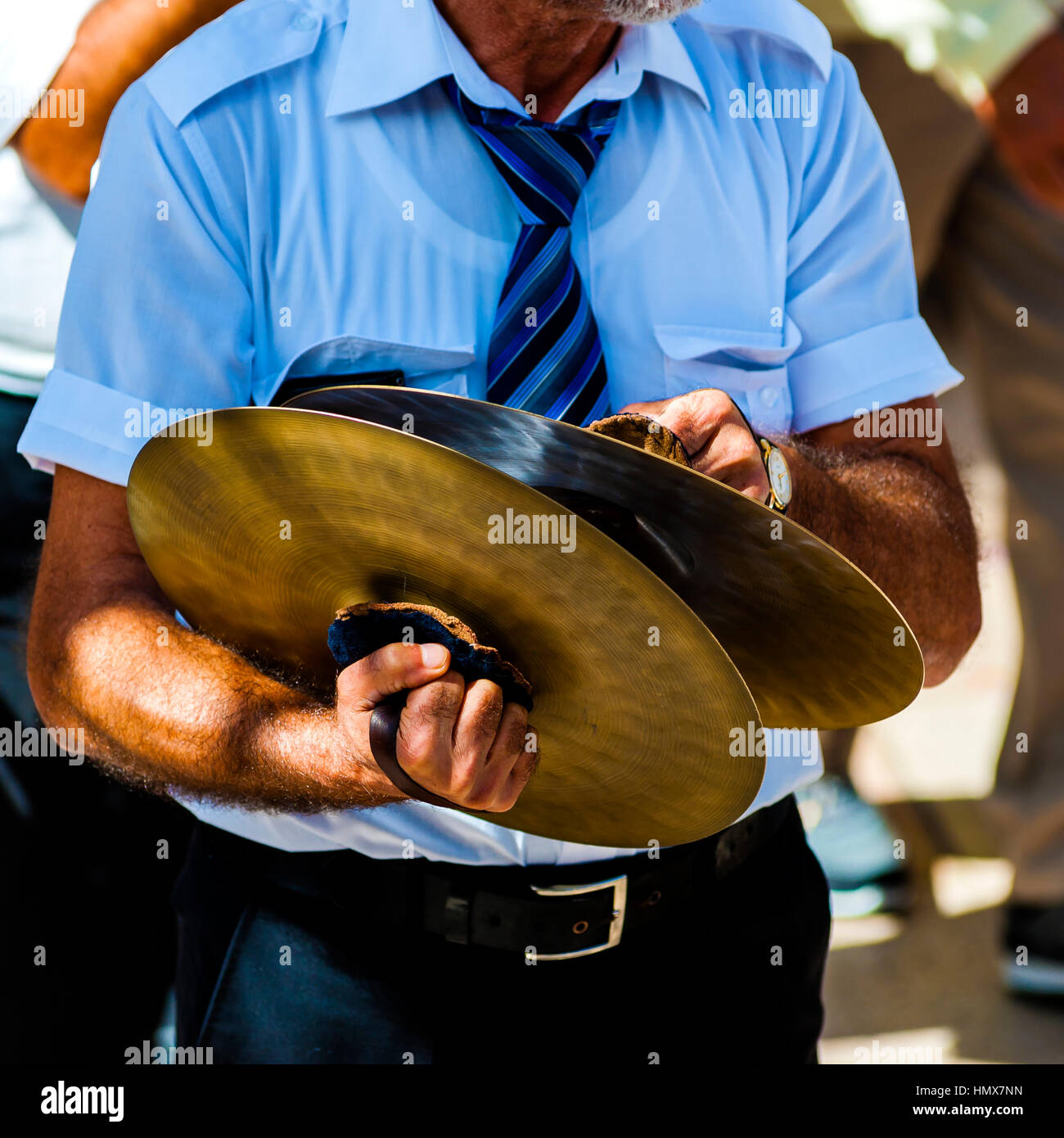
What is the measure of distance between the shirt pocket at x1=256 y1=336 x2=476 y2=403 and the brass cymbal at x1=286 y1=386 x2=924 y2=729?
0.34m

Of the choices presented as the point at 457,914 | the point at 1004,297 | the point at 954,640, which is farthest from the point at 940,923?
the point at 457,914

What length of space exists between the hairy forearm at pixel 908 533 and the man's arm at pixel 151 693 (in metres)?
0.52

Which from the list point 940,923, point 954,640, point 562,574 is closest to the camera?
point 562,574

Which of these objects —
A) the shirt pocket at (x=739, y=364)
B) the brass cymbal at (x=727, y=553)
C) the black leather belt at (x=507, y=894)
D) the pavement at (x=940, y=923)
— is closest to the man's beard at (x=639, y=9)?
the shirt pocket at (x=739, y=364)

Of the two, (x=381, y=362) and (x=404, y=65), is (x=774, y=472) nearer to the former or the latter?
(x=381, y=362)

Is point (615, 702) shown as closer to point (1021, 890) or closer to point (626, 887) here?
point (626, 887)

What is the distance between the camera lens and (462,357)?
125 cm

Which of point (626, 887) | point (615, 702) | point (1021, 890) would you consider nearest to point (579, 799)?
point (615, 702)

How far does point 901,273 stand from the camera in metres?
1.45

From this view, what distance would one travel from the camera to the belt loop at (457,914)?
A: 1.28 m

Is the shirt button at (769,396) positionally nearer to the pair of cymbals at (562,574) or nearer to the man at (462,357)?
the man at (462,357)

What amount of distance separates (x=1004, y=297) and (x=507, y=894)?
206cm
